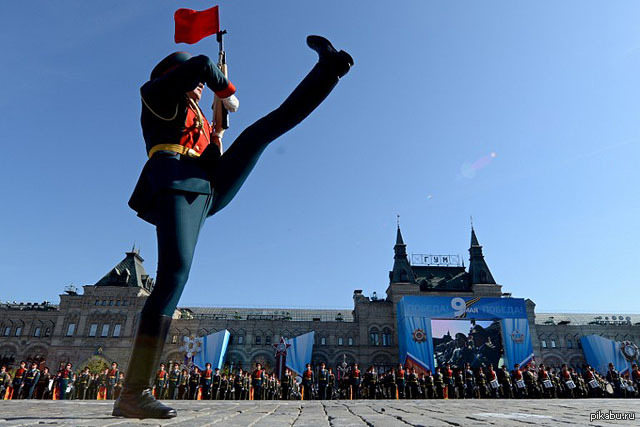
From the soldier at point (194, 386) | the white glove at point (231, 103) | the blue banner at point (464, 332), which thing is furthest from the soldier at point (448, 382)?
the white glove at point (231, 103)

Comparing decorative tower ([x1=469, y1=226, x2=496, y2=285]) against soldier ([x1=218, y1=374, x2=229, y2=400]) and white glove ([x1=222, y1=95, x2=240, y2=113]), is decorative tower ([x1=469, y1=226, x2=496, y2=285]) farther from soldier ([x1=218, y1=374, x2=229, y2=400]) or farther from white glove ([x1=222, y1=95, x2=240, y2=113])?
white glove ([x1=222, y1=95, x2=240, y2=113])

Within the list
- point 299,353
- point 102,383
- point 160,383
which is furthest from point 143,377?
point 299,353

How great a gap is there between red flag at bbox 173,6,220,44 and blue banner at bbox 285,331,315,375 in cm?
3489

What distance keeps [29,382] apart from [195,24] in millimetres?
20365

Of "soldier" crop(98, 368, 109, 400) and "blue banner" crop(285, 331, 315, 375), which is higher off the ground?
"blue banner" crop(285, 331, 315, 375)

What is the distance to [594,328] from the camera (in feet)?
160

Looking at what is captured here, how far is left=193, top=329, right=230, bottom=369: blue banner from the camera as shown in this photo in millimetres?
36188

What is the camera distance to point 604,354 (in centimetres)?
3884

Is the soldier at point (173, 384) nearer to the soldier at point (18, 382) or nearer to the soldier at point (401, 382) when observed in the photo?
the soldier at point (18, 382)

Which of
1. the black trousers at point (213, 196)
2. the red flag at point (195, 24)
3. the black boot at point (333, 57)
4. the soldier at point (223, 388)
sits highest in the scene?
the red flag at point (195, 24)

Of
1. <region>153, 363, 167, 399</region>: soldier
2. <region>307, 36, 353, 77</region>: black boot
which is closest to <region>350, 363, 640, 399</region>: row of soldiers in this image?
<region>153, 363, 167, 399</region>: soldier

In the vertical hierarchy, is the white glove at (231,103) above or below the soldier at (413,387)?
above

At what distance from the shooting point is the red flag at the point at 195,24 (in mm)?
3521

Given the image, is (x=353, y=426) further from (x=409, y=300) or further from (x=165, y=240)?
(x=409, y=300)
